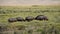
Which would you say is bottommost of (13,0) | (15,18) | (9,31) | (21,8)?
(9,31)

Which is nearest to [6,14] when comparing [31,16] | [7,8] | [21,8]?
[7,8]

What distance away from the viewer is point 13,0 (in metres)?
2.77

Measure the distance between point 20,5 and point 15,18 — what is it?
0.96 ft

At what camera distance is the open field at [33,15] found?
2627 mm

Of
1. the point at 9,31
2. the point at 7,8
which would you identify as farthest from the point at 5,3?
the point at 9,31

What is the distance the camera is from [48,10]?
9.01ft

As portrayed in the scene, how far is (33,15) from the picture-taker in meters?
2.72

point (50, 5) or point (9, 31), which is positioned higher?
point (50, 5)

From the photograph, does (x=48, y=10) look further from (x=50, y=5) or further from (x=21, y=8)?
(x=21, y=8)

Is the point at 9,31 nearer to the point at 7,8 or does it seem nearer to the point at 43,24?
the point at 7,8

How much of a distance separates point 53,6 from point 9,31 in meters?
1.05

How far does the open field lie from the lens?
2.63 m

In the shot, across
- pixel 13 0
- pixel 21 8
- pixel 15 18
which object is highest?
pixel 13 0

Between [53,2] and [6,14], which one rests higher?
[53,2]
